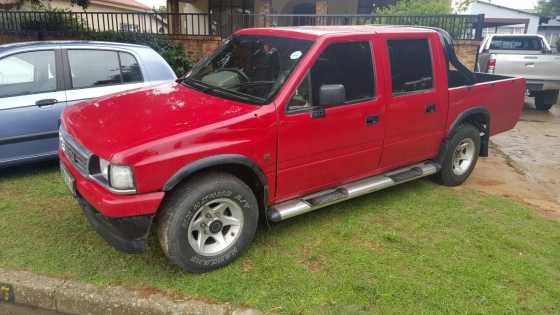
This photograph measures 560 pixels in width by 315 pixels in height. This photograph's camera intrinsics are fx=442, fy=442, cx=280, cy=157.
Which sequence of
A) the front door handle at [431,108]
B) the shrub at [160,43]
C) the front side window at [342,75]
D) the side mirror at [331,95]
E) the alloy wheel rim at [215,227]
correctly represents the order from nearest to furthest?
the alloy wheel rim at [215,227] < the side mirror at [331,95] < the front side window at [342,75] < the front door handle at [431,108] < the shrub at [160,43]

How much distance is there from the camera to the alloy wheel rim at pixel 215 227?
3348 millimetres

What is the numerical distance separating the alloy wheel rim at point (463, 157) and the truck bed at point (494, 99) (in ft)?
1.37

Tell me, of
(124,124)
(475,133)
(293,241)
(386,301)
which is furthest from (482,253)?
(124,124)

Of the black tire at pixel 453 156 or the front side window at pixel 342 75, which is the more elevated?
the front side window at pixel 342 75

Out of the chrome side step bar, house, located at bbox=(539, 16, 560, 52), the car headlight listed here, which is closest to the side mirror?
the chrome side step bar

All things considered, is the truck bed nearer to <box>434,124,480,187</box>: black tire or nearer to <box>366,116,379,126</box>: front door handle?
<box>434,124,480,187</box>: black tire

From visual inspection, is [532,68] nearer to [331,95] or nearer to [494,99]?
[494,99]

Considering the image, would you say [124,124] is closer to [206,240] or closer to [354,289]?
[206,240]

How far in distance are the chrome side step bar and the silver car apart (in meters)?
2.90

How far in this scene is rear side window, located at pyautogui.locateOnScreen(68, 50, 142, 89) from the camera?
526cm

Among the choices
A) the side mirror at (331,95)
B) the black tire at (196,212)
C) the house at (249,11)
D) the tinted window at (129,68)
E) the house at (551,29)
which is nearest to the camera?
the black tire at (196,212)

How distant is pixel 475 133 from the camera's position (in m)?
5.45

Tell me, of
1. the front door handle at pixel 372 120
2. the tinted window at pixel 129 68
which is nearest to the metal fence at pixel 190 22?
the tinted window at pixel 129 68

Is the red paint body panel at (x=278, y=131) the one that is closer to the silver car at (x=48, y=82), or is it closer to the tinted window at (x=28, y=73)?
the silver car at (x=48, y=82)
